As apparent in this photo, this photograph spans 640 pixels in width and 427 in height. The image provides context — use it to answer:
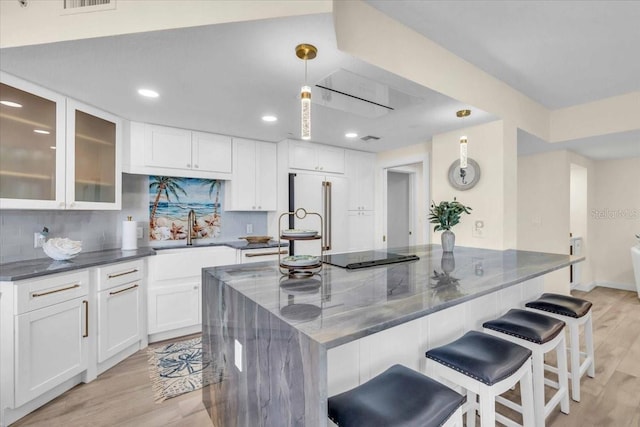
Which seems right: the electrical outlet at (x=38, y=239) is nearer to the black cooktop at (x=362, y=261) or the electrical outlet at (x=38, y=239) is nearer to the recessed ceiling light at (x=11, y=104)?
the recessed ceiling light at (x=11, y=104)

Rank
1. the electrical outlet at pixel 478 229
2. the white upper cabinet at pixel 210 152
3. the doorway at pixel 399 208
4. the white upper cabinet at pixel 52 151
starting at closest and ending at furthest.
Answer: the white upper cabinet at pixel 52 151
the electrical outlet at pixel 478 229
the white upper cabinet at pixel 210 152
the doorway at pixel 399 208

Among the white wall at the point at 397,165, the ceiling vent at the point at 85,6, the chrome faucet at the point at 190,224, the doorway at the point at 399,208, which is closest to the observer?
the ceiling vent at the point at 85,6

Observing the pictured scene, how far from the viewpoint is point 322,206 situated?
12.9ft

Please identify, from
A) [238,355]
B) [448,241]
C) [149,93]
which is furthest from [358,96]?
A: [238,355]

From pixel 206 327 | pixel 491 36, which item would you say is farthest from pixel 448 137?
pixel 206 327

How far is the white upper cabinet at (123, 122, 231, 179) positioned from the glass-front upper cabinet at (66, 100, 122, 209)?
0.49 ft

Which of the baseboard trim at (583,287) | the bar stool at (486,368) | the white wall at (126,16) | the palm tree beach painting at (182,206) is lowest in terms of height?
the baseboard trim at (583,287)

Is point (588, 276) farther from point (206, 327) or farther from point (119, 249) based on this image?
point (119, 249)

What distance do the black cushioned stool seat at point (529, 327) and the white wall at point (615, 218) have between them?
492cm

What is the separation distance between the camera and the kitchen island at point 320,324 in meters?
0.86

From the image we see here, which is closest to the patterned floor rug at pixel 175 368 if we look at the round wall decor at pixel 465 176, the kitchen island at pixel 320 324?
the kitchen island at pixel 320 324

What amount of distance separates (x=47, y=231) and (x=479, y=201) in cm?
403

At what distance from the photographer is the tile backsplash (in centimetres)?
225

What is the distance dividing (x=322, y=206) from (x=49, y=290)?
110 inches
